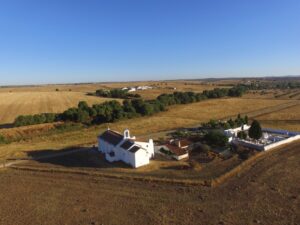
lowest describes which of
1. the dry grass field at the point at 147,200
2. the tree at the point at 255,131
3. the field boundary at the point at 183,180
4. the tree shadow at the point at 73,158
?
the dry grass field at the point at 147,200

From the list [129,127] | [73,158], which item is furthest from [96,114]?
[73,158]

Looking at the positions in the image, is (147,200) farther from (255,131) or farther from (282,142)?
(282,142)

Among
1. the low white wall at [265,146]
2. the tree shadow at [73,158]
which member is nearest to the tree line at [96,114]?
the tree shadow at [73,158]

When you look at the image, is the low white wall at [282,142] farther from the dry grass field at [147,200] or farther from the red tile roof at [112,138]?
the red tile roof at [112,138]

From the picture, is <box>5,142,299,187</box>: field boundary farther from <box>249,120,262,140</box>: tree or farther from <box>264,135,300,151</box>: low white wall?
<box>249,120,262,140</box>: tree

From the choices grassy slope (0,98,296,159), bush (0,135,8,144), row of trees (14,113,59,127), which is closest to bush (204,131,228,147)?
grassy slope (0,98,296,159)

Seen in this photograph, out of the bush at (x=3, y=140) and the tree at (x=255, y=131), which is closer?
the tree at (x=255, y=131)

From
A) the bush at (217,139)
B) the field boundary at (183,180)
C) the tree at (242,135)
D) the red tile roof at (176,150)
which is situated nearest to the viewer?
the field boundary at (183,180)
